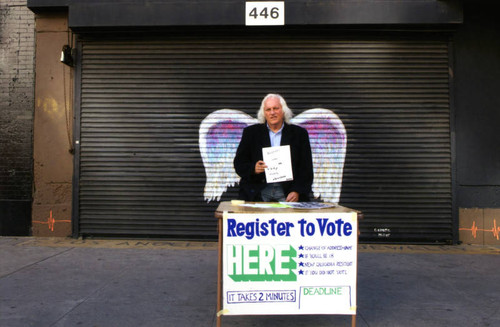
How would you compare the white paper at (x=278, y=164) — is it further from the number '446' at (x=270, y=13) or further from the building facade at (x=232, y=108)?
the number '446' at (x=270, y=13)

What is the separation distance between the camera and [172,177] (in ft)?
21.7

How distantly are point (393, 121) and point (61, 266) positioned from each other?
18.0 feet

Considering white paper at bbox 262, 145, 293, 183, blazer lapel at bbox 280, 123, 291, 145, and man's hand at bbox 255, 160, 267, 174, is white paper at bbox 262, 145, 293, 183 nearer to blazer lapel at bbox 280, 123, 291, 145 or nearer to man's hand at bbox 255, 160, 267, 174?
man's hand at bbox 255, 160, 267, 174

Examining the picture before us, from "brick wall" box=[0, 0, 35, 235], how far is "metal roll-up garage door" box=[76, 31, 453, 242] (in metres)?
0.98

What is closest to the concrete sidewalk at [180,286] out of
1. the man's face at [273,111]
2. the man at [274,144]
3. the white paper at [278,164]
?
the man at [274,144]

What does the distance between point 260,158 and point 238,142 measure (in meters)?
2.84

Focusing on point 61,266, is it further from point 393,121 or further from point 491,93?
point 491,93

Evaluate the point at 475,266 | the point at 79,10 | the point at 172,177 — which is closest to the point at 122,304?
the point at 172,177

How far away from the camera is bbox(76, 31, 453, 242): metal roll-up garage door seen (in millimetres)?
6465

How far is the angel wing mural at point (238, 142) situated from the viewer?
21.3ft

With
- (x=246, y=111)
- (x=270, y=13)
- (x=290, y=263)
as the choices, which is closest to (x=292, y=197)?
(x=290, y=263)

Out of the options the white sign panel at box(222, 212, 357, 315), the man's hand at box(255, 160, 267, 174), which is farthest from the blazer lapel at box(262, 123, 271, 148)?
the white sign panel at box(222, 212, 357, 315)

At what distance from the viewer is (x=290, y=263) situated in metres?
2.89

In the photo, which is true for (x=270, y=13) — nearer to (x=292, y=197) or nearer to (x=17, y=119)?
(x=292, y=197)
